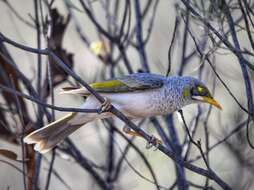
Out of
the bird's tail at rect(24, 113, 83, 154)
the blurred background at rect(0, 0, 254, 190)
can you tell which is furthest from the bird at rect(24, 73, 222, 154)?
the blurred background at rect(0, 0, 254, 190)

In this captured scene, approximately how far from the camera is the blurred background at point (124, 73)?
426 cm

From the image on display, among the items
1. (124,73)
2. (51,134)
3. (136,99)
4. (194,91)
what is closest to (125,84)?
(136,99)

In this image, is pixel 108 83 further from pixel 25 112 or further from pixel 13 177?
pixel 13 177

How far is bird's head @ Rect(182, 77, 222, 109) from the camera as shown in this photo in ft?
16.4

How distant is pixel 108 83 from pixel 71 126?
0.42 m

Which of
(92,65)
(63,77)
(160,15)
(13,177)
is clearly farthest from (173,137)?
(160,15)

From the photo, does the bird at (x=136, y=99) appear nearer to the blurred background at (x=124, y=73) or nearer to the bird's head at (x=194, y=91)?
the bird's head at (x=194, y=91)

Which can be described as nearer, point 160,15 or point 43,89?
point 43,89

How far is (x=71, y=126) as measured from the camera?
193 inches

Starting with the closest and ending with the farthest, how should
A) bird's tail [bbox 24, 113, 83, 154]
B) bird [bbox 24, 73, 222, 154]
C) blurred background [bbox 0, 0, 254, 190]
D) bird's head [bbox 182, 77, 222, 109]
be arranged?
blurred background [bbox 0, 0, 254, 190] < bird's tail [bbox 24, 113, 83, 154] < bird [bbox 24, 73, 222, 154] < bird's head [bbox 182, 77, 222, 109]

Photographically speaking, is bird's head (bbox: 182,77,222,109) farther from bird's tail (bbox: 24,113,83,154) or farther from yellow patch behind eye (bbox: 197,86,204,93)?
bird's tail (bbox: 24,113,83,154)

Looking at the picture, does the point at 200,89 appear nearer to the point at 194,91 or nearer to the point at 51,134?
the point at 194,91

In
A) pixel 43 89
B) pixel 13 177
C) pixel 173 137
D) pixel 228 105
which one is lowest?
pixel 13 177

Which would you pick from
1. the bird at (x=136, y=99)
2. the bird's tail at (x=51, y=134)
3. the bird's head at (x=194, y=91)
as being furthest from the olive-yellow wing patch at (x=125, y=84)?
the bird's tail at (x=51, y=134)
